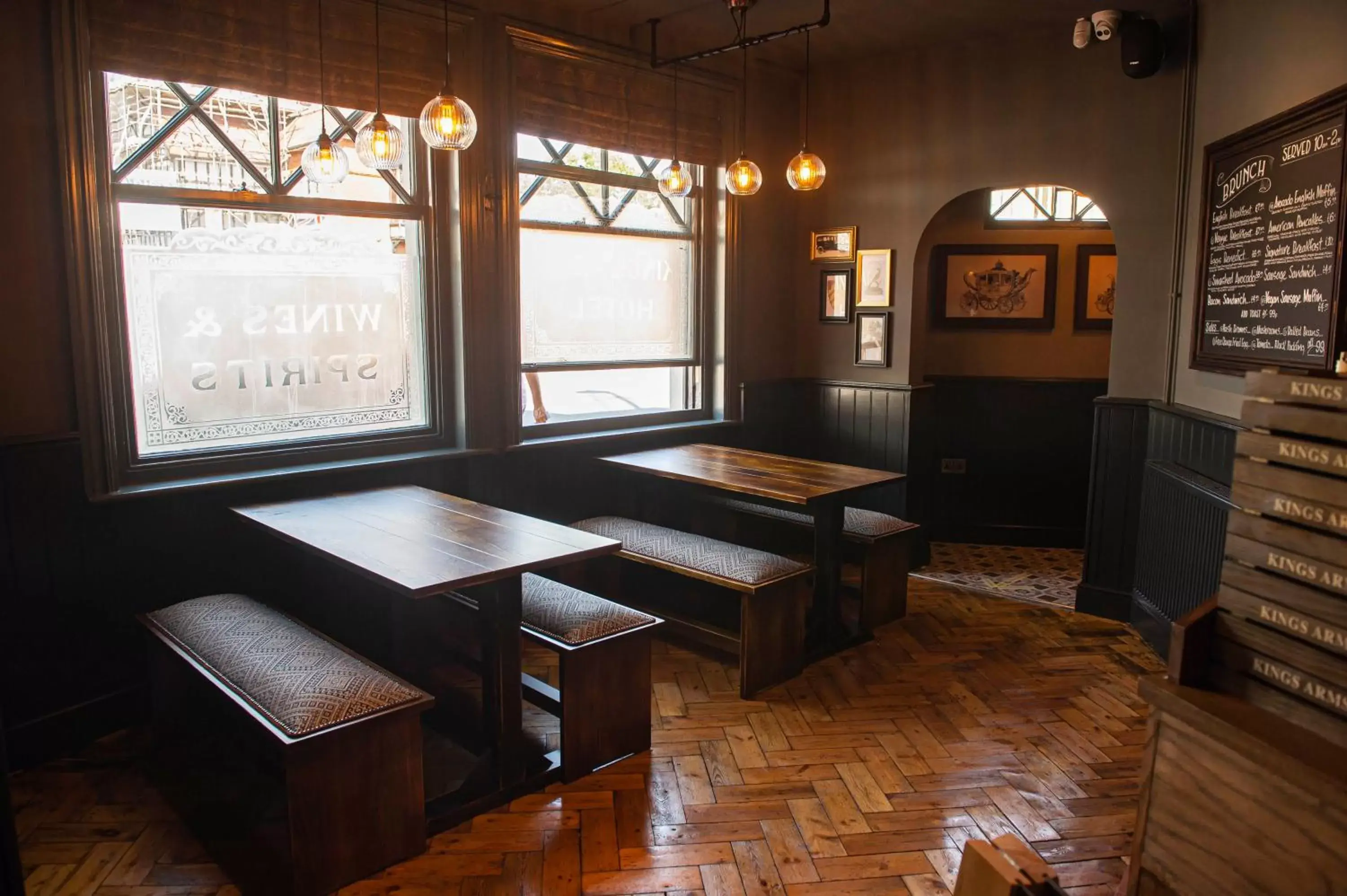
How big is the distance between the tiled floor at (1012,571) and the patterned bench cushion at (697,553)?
1.71m

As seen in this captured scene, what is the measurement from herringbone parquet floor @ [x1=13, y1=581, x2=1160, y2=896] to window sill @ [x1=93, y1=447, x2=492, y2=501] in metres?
0.92

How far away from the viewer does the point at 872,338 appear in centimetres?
548

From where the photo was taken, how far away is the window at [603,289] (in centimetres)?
457

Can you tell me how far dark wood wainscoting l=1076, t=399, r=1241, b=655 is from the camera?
12.1 feet

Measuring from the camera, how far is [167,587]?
3434 mm

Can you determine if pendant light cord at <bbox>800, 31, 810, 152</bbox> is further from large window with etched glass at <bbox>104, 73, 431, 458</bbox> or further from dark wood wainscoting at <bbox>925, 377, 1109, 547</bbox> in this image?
large window with etched glass at <bbox>104, 73, 431, 458</bbox>

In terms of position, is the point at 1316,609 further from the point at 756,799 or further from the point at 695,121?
the point at 695,121

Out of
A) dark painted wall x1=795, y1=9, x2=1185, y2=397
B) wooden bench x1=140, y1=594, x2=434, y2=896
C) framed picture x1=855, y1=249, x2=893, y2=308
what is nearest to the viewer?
wooden bench x1=140, y1=594, x2=434, y2=896

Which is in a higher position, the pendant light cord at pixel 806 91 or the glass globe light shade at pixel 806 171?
the pendant light cord at pixel 806 91

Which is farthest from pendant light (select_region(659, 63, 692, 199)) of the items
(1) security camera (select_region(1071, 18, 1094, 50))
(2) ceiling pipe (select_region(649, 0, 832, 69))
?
(1) security camera (select_region(1071, 18, 1094, 50))

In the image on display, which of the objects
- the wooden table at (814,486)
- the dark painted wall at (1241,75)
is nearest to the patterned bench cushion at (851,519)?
the wooden table at (814,486)

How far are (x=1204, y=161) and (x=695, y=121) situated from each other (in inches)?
98.1

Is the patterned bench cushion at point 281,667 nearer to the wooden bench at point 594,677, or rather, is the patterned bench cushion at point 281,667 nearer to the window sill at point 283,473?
the window sill at point 283,473

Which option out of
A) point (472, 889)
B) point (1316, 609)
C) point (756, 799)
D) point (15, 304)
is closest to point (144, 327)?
point (15, 304)
